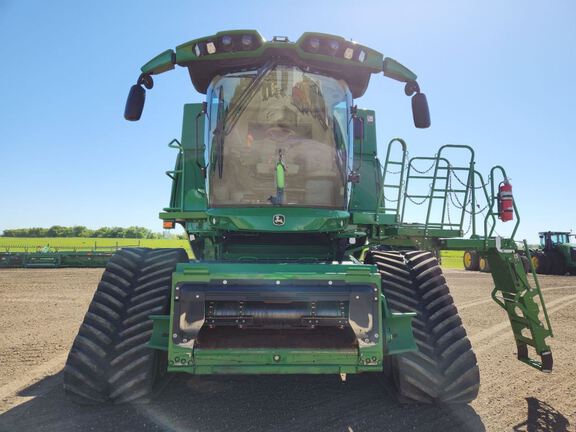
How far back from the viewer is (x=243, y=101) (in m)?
4.32

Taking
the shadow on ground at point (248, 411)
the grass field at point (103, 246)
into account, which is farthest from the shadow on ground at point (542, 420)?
the grass field at point (103, 246)

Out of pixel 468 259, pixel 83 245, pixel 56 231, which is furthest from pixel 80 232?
pixel 468 259

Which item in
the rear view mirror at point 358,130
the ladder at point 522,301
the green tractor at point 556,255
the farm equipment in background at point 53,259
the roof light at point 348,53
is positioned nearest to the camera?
the roof light at point 348,53

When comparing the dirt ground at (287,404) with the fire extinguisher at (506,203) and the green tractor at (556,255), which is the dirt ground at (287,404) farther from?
the green tractor at (556,255)

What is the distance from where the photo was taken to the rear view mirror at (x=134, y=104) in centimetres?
438

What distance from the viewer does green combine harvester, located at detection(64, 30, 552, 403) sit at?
336 centimetres

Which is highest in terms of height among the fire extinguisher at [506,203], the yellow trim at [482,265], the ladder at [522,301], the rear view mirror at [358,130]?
the rear view mirror at [358,130]

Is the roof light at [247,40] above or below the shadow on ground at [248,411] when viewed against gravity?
above

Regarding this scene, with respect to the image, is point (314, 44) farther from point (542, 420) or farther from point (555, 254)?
point (555, 254)

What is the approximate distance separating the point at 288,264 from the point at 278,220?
0.66m

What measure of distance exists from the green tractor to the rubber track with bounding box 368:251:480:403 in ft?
71.6

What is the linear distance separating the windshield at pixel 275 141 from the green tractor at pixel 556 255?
2212 cm

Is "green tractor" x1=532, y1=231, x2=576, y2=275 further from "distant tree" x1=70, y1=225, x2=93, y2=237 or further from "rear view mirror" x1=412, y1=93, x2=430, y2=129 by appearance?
"distant tree" x1=70, y1=225, x2=93, y2=237

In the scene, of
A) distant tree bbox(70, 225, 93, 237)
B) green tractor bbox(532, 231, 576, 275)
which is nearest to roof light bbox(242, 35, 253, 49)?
green tractor bbox(532, 231, 576, 275)
